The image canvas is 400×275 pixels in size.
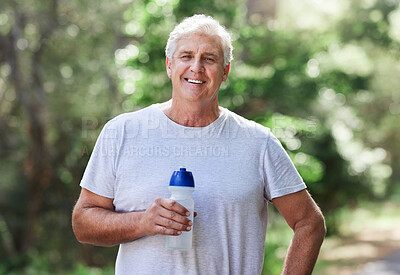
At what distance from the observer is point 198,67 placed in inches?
103

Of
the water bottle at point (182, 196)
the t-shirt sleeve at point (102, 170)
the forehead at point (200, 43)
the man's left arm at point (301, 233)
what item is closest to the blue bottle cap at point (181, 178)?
the water bottle at point (182, 196)

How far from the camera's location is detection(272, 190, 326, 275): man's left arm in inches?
103

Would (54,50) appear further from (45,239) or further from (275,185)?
(275,185)

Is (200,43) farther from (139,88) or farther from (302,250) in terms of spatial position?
(139,88)

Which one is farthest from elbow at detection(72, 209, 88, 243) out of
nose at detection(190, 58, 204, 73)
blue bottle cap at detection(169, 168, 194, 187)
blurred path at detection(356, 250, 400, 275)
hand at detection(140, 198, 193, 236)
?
blurred path at detection(356, 250, 400, 275)

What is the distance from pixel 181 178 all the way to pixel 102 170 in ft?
1.39

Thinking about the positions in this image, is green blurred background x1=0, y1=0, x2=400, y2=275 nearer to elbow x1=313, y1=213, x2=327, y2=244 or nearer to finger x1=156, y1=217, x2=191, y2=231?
elbow x1=313, y1=213, x2=327, y2=244

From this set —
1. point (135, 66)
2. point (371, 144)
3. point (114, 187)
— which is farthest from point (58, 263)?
point (371, 144)

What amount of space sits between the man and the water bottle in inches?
2.8

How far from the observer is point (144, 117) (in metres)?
2.64

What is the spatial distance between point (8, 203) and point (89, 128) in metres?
6.48

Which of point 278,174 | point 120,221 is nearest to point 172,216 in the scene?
point 120,221

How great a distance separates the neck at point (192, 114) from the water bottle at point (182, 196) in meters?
0.40

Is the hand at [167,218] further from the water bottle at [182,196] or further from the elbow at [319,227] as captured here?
the elbow at [319,227]
